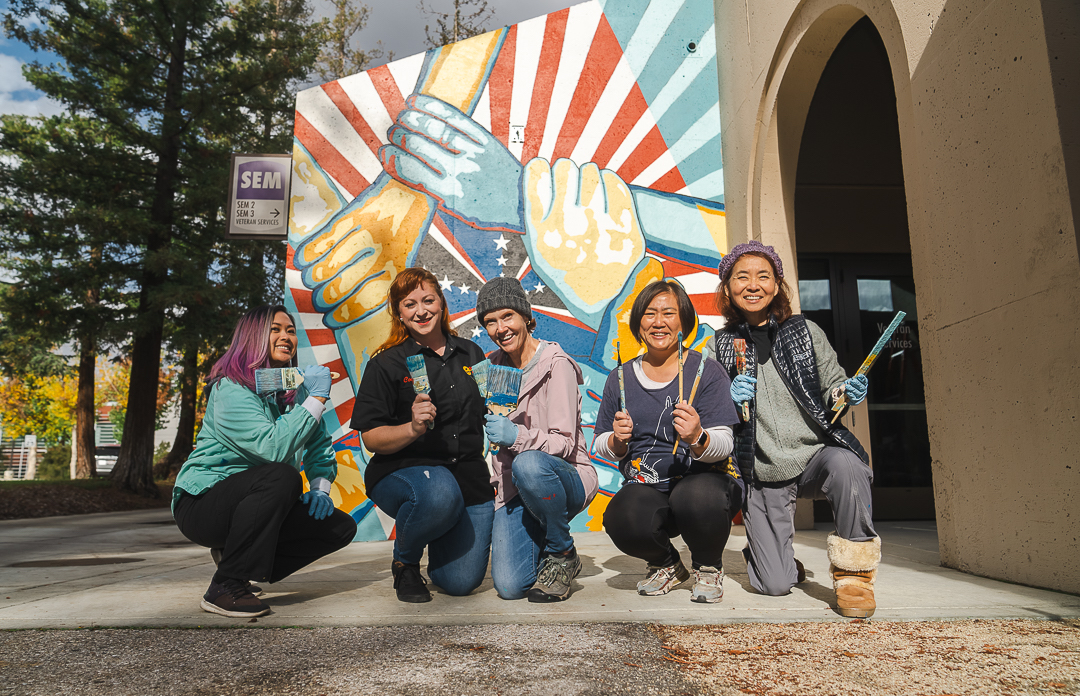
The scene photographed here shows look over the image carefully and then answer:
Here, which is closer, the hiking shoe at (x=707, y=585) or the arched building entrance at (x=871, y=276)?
the hiking shoe at (x=707, y=585)

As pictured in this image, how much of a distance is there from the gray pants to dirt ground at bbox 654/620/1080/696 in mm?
418

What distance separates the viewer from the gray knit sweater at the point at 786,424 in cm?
283

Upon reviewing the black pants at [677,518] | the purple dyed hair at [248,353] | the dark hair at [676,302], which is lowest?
the black pants at [677,518]

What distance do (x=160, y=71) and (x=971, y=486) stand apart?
14.0 m

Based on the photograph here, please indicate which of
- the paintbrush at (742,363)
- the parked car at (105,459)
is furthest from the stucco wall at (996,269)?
the parked car at (105,459)

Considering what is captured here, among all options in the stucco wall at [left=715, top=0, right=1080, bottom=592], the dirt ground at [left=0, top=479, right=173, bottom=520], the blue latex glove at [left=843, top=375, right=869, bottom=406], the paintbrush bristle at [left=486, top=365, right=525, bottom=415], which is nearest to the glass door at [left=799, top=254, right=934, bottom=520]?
the stucco wall at [left=715, top=0, right=1080, bottom=592]

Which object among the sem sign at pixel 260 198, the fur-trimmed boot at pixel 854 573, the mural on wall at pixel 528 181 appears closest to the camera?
the fur-trimmed boot at pixel 854 573

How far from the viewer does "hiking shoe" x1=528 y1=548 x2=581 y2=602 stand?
2.70m

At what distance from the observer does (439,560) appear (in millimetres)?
2941

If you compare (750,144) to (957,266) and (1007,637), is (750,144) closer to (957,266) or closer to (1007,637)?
(957,266)

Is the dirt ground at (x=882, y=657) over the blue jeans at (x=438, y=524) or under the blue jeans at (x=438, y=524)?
under

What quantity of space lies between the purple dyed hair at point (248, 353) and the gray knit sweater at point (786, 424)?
216 centimetres

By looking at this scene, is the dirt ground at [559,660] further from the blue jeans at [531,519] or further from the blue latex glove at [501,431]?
the blue latex glove at [501,431]

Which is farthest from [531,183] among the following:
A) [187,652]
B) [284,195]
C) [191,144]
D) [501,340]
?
[191,144]
